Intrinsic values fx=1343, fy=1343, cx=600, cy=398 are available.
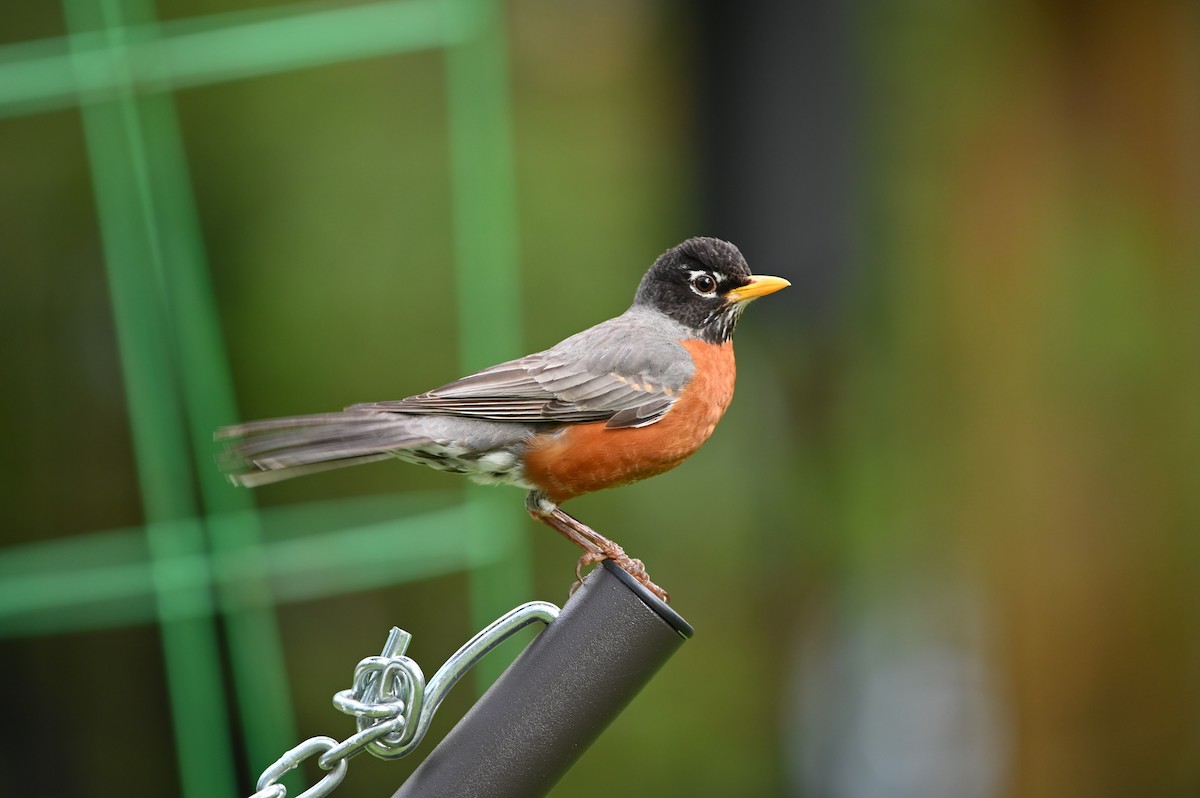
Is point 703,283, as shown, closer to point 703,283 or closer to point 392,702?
point 703,283

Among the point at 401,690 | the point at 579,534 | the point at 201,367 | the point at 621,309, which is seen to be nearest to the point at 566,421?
the point at 579,534

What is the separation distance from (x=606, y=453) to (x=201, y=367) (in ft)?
7.07

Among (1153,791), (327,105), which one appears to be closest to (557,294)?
(327,105)

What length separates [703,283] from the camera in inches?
155

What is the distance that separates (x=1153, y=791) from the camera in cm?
731

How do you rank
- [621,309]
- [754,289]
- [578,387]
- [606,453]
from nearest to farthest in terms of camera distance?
[606,453], [578,387], [754,289], [621,309]

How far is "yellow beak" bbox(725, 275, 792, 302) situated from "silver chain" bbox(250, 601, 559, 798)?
5.15 feet

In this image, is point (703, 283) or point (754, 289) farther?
point (703, 283)

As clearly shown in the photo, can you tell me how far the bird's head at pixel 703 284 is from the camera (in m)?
3.86

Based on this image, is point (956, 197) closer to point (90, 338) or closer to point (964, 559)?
point (964, 559)

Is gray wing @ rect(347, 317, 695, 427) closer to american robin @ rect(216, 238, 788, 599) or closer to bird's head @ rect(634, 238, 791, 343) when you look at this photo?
american robin @ rect(216, 238, 788, 599)

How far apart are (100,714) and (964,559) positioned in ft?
15.4

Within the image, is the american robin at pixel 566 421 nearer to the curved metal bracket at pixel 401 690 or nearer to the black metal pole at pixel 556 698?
the curved metal bracket at pixel 401 690

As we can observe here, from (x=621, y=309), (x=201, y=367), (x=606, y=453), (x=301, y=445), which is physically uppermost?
(x=301, y=445)
